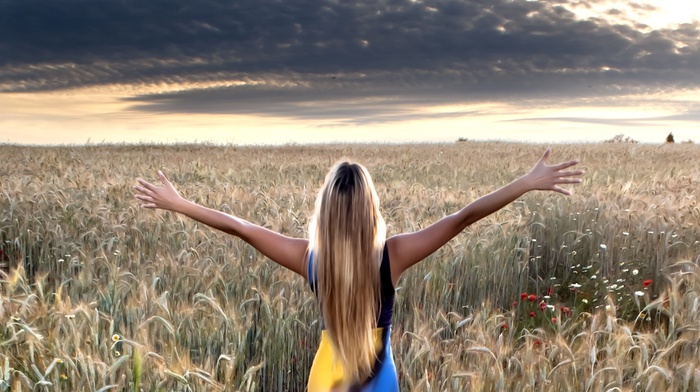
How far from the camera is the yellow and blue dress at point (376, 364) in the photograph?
105 inches

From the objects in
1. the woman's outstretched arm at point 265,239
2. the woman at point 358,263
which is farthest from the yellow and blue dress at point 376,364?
the woman's outstretched arm at point 265,239

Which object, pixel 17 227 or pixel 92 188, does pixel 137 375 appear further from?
pixel 92 188

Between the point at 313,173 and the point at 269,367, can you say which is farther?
the point at 313,173

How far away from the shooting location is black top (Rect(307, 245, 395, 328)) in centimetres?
273

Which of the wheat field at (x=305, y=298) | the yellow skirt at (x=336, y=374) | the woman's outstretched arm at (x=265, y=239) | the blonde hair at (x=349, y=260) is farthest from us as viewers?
the woman's outstretched arm at (x=265, y=239)

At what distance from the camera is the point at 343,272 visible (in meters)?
2.56

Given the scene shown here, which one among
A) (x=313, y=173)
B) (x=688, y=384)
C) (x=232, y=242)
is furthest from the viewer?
(x=313, y=173)

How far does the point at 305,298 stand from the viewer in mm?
4145

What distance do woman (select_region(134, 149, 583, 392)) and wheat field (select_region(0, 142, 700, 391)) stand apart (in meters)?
0.29

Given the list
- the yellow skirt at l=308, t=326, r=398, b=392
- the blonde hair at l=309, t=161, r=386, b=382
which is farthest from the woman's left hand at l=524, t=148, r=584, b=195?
the yellow skirt at l=308, t=326, r=398, b=392

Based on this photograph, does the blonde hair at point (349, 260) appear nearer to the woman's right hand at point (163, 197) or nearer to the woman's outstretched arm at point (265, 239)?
the woman's outstretched arm at point (265, 239)

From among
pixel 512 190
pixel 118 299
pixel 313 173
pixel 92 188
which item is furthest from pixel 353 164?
pixel 313 173

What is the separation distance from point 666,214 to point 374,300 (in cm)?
585

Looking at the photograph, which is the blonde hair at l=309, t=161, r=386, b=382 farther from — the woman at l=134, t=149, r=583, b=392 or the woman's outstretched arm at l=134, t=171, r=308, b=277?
the woman's outstretched arm at l=134, t=171, r=308, b=277
